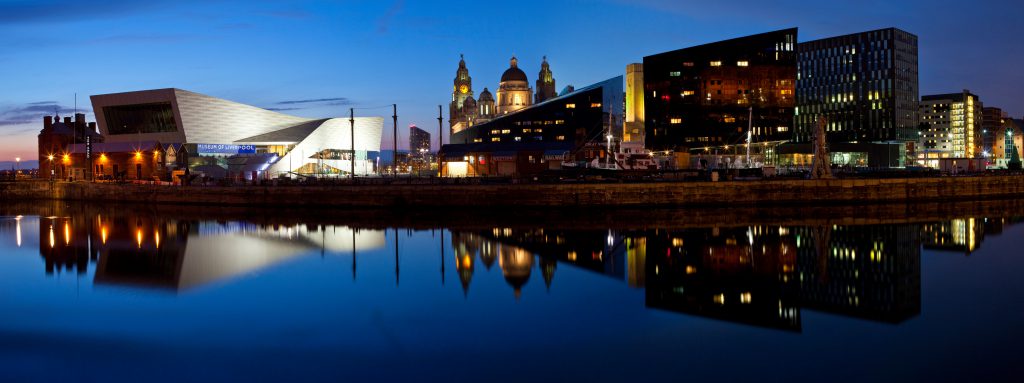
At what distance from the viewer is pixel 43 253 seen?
32.3m

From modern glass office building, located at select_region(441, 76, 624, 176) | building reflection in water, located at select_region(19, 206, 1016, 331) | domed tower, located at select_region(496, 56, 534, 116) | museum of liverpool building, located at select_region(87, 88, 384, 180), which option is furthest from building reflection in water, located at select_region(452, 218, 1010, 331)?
domed tower, located at select_region(496, 56, 534, 116)

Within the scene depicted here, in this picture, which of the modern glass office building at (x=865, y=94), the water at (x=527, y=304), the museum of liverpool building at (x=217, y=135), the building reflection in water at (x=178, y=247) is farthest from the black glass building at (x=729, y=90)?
the building reflection in water at (x=178, y=247)

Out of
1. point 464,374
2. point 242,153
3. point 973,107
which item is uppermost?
point 973,107

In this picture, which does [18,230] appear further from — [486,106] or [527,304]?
[486,106]

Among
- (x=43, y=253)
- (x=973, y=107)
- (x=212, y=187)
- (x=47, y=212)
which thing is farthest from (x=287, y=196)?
(x=973, y=107)

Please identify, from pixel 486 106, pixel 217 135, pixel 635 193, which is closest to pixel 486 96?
pixel 486 106

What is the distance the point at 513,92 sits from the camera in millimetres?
174750

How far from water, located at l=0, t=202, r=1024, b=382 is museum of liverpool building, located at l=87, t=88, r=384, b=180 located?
5014 centimetres

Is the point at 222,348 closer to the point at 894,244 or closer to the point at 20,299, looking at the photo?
the point at 20,299

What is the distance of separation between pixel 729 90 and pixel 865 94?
3787 centimetres

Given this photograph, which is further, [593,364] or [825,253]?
[825,253]

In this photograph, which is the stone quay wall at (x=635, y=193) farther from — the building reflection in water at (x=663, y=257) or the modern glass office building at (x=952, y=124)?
the modern glass office building at (x=952, y=124)

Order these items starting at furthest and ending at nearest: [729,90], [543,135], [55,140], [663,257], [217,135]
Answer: [543,135] < [729,90] < [55,140] < [217,135] < [663,257]

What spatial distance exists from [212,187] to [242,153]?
34.7m
